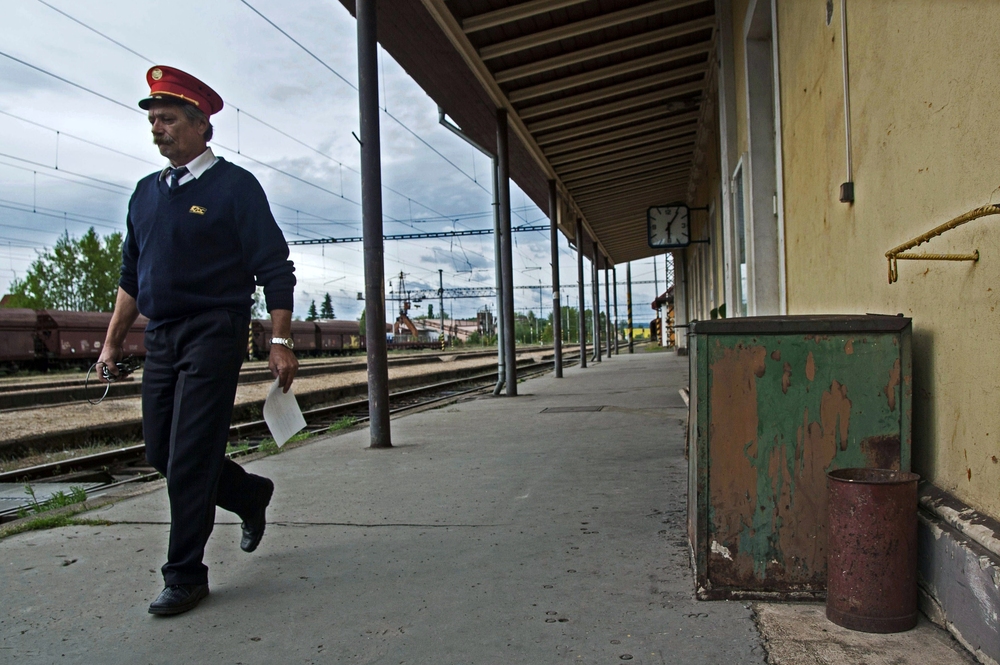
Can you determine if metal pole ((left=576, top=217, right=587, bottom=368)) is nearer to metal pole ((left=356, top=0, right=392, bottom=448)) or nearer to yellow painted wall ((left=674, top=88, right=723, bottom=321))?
yellow painted wall ((left=674, top=88, right=723, bottom=321))

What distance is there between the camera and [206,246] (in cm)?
297

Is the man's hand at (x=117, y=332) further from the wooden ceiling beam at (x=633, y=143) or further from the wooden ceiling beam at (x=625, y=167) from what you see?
the wooden ceiling beam at (x=625, y=167)

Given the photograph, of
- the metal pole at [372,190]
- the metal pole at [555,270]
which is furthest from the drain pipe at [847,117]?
the metal pole at [555,270]

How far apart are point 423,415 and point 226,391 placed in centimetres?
684

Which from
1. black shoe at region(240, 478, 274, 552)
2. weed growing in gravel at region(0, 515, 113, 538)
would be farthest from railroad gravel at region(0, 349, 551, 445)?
black shoe at region(240, 478, 274, 552)

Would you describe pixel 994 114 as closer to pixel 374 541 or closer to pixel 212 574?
pixel 374 541

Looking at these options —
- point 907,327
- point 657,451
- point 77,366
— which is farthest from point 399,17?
point 77,366

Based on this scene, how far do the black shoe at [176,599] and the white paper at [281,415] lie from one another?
0.64m

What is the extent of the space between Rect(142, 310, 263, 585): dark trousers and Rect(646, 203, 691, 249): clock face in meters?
7.85

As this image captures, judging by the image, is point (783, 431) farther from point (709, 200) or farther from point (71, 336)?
point (71, 336)

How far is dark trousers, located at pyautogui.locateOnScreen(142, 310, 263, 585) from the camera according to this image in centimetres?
281

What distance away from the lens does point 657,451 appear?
574 cm

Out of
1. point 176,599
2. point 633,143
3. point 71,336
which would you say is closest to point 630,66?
point 633,143

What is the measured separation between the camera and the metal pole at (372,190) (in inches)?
262
